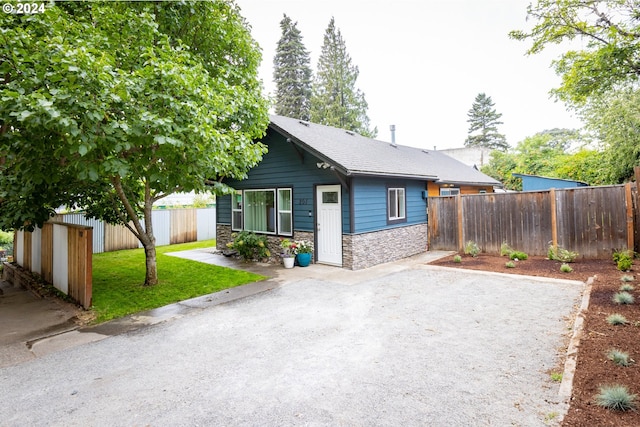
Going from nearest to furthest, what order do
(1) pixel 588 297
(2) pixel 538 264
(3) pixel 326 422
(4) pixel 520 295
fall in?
(3) pixel 326 422 → (1) pixel 588 297 → (4) pixel 520 295 → (2) pixel 538 264

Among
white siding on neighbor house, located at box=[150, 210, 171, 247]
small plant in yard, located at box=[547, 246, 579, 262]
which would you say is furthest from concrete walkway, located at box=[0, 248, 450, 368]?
white siding on neighbor house, located at box=[150, 210, 171, 247]

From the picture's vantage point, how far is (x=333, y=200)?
8.71 m

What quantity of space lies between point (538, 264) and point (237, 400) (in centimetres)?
826

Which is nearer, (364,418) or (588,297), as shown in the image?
(364,418)

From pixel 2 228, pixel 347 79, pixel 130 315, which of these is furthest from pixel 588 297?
pixel 347 79

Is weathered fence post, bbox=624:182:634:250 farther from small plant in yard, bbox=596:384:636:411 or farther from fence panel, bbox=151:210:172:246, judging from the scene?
fence panel, bbox=151:210:172:246

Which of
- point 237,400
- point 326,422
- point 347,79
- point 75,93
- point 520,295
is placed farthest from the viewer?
point 347,79

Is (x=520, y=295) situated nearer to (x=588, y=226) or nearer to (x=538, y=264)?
(x=538, y=264)

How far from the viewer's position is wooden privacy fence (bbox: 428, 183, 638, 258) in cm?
804

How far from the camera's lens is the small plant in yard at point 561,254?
8.17 meters

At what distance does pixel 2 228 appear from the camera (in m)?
5.96

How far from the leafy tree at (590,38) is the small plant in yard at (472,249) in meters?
4.60

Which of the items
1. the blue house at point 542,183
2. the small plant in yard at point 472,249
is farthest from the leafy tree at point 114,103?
the blue house at point 542,183

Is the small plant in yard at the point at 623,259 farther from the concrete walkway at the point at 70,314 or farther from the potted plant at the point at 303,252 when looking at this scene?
the potted plant at the point at 303,252
